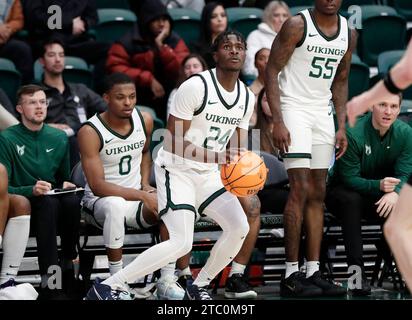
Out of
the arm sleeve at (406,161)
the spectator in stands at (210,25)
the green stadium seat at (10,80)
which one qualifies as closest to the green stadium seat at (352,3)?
the spectator in stands at (210,25)

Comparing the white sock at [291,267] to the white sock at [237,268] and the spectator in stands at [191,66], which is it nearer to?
the white sock at [237,268]

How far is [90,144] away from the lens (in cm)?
784

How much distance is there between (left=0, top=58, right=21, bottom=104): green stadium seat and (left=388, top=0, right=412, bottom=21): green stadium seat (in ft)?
15.4

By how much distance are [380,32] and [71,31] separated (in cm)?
323

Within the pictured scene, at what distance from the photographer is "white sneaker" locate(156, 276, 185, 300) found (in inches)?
296

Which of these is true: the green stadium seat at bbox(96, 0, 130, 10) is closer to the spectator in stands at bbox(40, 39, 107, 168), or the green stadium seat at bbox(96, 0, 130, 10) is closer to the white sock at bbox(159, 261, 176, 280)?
the spectator in stands at bbox(40, 39, 107, 168)

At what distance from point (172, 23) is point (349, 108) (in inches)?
200

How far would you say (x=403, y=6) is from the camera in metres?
12.4

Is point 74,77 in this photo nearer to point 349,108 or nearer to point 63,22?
point 63,22

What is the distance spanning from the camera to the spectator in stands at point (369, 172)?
7.95 metres

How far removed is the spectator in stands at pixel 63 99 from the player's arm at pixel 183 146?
171 cm

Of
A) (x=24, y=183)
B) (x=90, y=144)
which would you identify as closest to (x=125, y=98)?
Result: (x=90, y=144)

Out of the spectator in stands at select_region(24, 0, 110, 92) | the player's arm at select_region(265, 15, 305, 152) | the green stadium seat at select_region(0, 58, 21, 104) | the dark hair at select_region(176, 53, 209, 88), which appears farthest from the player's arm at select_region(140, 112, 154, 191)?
the spectator in stands at select_region(24, 0, 110, 92)

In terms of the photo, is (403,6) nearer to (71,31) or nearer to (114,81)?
(71,31)
